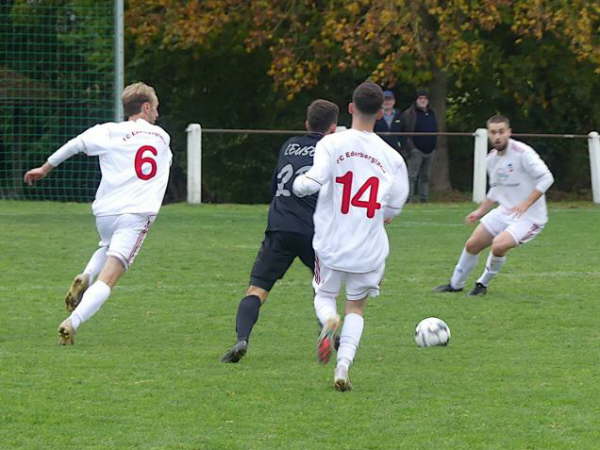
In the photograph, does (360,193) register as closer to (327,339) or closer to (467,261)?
(327,339)

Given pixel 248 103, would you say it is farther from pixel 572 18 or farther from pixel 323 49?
pixel 572 18

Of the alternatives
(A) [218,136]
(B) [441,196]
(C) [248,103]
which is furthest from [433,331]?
(C) [248,103]

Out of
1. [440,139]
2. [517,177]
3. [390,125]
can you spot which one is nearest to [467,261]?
[517,177]

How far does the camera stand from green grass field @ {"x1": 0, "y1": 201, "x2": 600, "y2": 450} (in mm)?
6348

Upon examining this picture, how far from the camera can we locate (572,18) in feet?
80.8

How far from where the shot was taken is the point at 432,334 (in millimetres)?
8914

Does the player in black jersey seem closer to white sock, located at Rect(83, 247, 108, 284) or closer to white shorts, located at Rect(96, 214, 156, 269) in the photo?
white shorts, located at Rect(96, 214, 156, 269)

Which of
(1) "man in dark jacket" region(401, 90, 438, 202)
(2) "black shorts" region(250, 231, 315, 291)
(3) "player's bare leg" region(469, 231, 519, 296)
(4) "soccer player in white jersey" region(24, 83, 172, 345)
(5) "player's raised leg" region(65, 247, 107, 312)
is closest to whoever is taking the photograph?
(2) "black shorts" region(250, 231, 315, 291)

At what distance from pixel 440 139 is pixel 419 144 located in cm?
251

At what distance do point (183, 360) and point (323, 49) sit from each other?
18.3 meters

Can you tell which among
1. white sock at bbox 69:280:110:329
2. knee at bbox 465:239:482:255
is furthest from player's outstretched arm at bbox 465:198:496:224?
white sock at bbox 69:280:110:329

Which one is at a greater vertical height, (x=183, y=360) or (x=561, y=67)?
(x=561, y=67)

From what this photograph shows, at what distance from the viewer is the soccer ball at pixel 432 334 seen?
29.2 ft

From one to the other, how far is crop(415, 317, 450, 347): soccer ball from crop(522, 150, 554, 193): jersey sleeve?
3.12 metres
